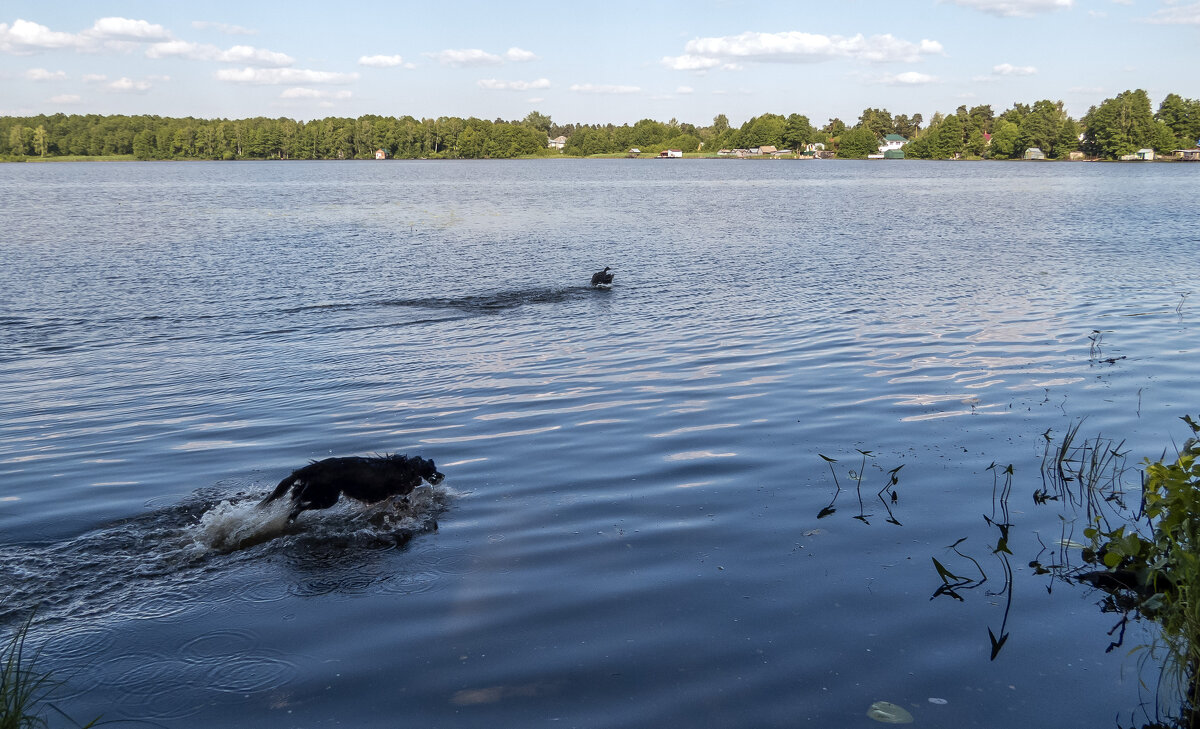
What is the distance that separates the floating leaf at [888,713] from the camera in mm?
4767

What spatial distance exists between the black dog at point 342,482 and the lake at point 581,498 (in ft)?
1.19

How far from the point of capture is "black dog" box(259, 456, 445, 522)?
24.5ft

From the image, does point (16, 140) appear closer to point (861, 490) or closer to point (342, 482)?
point (342, 482)

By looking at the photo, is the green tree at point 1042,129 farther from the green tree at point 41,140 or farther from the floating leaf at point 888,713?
the green tree at point 41,140

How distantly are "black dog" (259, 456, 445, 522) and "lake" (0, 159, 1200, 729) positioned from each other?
0.36 meters

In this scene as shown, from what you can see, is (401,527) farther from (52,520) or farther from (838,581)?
(838,581)

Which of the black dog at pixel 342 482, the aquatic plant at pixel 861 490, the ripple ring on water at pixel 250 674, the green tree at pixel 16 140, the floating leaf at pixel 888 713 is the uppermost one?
the green tree at pixel 16 140

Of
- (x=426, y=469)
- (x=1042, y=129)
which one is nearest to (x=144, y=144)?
(x=1042, y=129)

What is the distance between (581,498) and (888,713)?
3944 millimetres

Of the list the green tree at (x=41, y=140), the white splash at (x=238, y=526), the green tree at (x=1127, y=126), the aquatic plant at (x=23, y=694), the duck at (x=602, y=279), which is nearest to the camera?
the aquatic plant at (x=23, y=694)

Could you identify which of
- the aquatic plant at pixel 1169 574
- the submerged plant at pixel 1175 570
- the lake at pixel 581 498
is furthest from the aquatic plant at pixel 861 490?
the submerged plant at pixel 1175 570

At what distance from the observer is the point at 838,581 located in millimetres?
6438

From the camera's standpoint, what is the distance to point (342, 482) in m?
7.49

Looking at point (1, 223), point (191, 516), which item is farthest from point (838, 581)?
point (1, 223)
